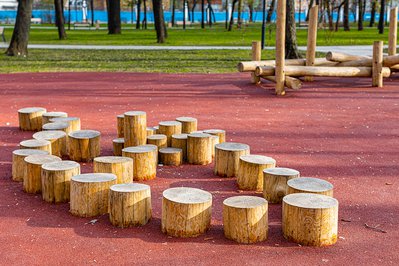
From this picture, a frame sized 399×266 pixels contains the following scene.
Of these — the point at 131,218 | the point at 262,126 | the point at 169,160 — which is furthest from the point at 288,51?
the point at 131,218

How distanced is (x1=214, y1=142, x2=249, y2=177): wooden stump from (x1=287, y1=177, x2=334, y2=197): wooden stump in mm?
1211

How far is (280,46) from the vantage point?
42.7 ft

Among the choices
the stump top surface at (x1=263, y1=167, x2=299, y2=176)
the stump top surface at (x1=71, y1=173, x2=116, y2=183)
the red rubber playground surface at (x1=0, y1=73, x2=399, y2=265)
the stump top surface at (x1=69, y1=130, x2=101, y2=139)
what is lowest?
the red rubber playground surface at (x1=0, y1=73, x2=399, y2=265)

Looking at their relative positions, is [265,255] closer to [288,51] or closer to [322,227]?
[322,227]

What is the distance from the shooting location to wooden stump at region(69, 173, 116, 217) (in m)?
5.44

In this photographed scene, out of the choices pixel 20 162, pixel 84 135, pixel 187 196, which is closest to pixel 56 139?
pixel 84 135

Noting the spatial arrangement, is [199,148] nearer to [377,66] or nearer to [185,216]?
[185,216]

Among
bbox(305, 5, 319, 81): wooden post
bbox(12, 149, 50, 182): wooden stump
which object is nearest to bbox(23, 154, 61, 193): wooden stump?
bbox(12, 149, 50, 182): wooden stump

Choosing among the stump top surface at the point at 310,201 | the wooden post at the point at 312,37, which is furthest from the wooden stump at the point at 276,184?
the wooden post at the point at 312,37

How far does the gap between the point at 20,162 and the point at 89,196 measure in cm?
145

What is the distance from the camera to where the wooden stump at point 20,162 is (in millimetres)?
6488

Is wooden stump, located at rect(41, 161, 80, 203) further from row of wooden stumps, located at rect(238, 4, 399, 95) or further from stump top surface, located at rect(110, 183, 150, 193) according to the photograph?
row of wooden stumps, located at rect(238, 4, 399, 95)

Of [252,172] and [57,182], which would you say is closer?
[57,182]

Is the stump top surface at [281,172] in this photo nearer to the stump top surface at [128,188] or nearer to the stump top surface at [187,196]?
the stump top surface at [187,196]
